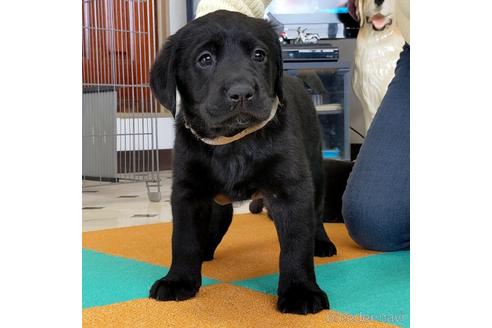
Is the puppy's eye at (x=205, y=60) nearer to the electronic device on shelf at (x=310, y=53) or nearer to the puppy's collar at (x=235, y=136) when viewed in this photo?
the puppy's collar at (x=235, y=136)

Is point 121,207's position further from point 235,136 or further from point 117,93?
point 235,136

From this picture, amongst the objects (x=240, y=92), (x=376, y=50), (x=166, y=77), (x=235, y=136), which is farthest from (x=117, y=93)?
(x=240, y=92)

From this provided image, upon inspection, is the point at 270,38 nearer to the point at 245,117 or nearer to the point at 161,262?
the point at 245,117

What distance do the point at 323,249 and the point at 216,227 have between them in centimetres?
32

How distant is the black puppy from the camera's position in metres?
1.16

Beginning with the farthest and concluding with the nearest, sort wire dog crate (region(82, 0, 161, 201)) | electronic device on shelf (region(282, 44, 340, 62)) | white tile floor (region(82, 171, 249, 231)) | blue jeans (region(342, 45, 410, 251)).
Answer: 1. electronic device on shelf (region(282, 44, 340, 62))
2. wire dog crate (region(82, 0, 161, 201))
3. white tile floor (region(82, 171, 249, 231))
4. blue jeans (region(342, 45, 410, 251))

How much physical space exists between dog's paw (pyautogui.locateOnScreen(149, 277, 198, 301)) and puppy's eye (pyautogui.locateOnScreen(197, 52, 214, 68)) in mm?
459

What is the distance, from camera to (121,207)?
3146 millimetres

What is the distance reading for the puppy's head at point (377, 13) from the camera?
4.11 meters

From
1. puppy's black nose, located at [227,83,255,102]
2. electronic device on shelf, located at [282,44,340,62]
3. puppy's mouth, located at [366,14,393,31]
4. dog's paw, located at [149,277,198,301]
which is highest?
puppy's mouth, located at [366,14,393,31]

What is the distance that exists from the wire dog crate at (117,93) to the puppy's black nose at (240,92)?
112 inches

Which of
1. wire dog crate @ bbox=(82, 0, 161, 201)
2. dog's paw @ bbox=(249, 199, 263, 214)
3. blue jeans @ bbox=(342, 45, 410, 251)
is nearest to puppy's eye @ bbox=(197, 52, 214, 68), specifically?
blue jeans @ bbox=(342, 45, 410, 251)

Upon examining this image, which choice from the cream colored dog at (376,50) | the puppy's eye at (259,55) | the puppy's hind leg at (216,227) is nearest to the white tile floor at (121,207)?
the puppy's hind leg at (216,227)

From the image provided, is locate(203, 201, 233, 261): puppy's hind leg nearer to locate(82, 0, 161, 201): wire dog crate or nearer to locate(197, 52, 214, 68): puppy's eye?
locate(197, 52, 214, 68): puppy's eye
